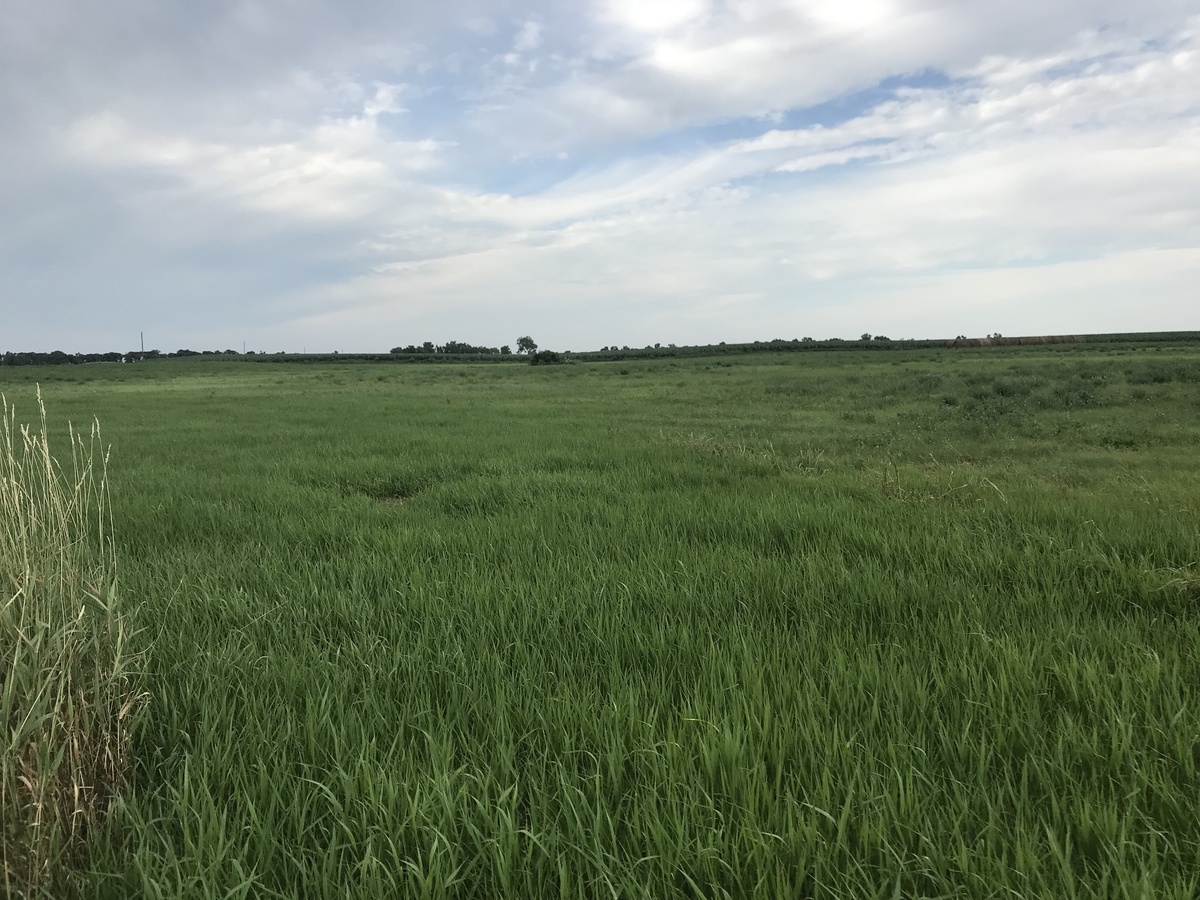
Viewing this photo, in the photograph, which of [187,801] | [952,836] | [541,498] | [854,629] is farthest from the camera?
[541,498]

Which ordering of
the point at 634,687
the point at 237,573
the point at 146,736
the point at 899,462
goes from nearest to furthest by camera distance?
1. the point at 146,736
2. the point at 634,687
3. the point at 237,573
4. the point at 899,462

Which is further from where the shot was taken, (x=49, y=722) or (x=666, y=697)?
(x=666, y=697)

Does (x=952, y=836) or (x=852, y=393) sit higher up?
(x=852, y=393)

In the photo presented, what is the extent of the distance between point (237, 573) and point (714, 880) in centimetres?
397

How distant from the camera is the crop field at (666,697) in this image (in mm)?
1765

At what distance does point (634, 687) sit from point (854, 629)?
1.38 m

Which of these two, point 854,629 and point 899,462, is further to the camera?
point 899,462

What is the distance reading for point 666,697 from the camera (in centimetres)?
258

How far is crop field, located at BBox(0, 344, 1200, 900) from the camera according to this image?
1.76 m

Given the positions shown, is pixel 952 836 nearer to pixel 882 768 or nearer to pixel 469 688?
pixel 882 768

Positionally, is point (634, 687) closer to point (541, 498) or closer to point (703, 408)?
point (541, 498)

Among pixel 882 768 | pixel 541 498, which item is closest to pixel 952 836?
pixel 882 768

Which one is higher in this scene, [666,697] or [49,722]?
[49,722]

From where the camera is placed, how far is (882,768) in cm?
214
